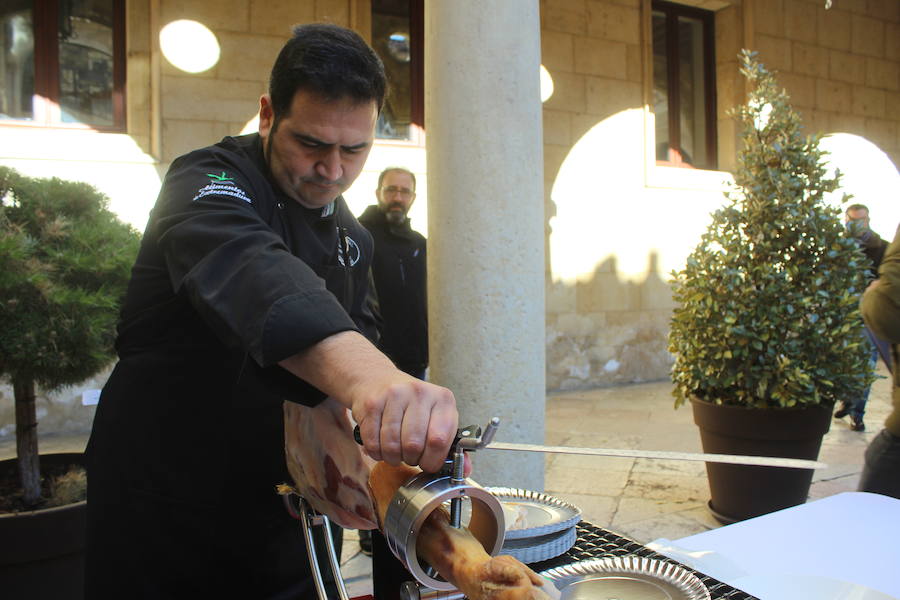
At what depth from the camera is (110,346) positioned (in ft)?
8.71

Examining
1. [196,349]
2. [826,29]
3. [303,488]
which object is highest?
[826,29]

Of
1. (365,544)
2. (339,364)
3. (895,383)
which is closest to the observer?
(339,364)

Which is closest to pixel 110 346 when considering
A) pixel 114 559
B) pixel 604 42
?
pixel 114 559

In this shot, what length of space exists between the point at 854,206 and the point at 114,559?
748 cm

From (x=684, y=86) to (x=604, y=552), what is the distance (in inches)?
346

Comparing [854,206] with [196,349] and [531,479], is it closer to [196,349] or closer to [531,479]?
[531,479]

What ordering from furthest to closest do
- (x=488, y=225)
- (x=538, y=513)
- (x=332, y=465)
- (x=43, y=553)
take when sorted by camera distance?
(x=488, y=225)
(x=43, y=553)
(x=538, y=513)
(x=332, y=465)

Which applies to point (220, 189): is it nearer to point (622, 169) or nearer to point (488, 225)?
point (488, 225)

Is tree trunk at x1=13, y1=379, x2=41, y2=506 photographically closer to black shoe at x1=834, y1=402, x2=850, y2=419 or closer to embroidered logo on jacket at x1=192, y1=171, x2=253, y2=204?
embroidered logo on jacket at x1=192, y1=171, x2=253, y2=204

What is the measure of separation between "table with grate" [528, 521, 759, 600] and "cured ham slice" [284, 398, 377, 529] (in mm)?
421

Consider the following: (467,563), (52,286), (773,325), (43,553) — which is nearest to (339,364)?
(467,563)

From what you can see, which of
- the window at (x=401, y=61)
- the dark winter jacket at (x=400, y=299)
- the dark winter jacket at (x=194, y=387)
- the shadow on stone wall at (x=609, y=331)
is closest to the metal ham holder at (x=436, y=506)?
the dark winter jacket at (x=194, y=387)

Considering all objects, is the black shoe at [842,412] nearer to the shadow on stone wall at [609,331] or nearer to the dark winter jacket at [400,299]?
the shadow on stone wall at [609,331]

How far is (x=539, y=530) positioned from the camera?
129 cm
